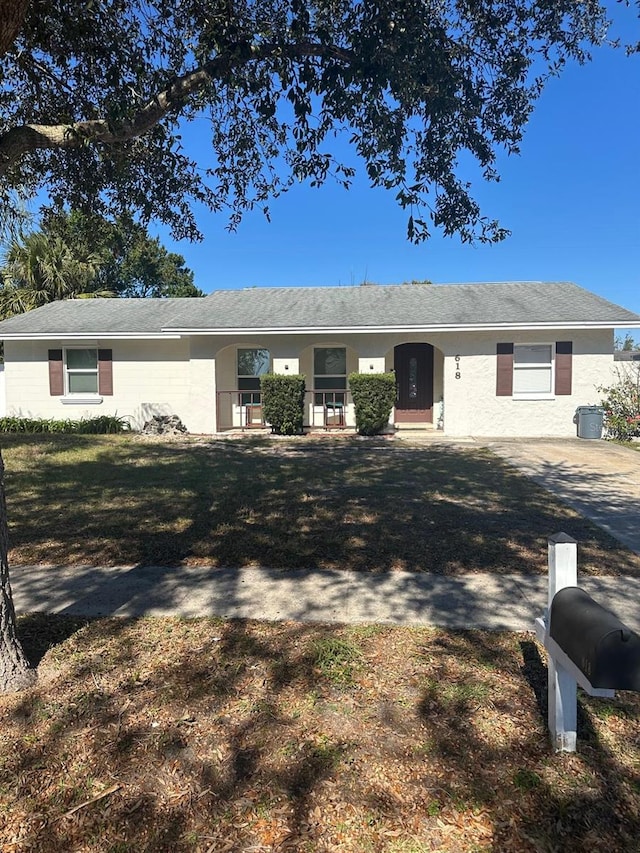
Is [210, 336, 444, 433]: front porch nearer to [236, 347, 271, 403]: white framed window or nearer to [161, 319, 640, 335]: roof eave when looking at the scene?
[236, 347, 271, 403]: white framed window

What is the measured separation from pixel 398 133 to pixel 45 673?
5132mm

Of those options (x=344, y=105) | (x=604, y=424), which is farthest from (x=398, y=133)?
(x=604, y=424)

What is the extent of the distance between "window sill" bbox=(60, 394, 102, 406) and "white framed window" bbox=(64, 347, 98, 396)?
9.0 inches

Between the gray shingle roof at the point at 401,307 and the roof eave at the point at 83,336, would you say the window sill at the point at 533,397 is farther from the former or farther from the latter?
the roof eave at the point at 83,336

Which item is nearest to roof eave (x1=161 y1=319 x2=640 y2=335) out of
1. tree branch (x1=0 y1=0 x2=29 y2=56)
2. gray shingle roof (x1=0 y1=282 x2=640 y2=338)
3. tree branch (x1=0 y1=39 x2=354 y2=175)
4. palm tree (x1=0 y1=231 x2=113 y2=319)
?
gray shingle roof (x1=0 y1=282 x2=640 y2=338)

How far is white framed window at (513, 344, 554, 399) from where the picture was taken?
13891 mm

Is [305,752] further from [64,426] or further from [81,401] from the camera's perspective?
[81,401]

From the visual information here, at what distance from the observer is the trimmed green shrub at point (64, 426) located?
582 inches

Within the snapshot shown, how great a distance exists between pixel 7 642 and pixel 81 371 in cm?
1441

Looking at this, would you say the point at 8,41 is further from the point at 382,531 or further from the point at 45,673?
the point at 382,531

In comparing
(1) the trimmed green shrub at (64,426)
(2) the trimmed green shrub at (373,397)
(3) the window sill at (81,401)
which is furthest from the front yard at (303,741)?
(3) the window sill at (81,401)

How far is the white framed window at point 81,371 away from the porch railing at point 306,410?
387 centimetres

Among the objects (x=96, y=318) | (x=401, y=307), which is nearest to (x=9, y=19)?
(x=401, y=307)

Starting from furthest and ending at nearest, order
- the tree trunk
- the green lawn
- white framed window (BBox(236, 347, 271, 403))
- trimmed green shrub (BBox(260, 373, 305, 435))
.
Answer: white framed window (BBox(236, 347, 271, 403)), trimmed green shrub (BBox(260, 373, 305, 435)), the green lawn, the tree trunk
